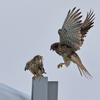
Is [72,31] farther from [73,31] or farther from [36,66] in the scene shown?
[36,66]

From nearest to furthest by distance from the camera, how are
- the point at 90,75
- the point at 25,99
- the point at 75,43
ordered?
the point at 25,99 < the point at 90,75 < the point at 75,43

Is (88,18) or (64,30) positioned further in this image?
(88,18)

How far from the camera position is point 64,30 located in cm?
645

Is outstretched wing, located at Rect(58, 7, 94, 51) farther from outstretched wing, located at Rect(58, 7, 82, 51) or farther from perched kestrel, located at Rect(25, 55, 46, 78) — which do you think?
perched kestrel, located at Rect(25, 55, 46, 78)

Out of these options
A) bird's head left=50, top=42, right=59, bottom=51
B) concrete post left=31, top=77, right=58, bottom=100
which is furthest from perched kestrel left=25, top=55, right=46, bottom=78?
bird's head left=50, top=42, right=59, bottom=51

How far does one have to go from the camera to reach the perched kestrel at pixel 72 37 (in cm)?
640

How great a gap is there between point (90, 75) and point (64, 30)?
3.03ft

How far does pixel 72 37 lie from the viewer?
665 centimetres

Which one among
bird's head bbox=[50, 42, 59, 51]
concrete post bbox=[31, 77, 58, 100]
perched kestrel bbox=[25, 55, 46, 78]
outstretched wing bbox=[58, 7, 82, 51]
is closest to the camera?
concrete post bbox=[31, 77, 58, 100]

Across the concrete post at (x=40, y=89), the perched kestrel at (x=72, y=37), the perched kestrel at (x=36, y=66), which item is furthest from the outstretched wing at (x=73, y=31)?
the concrete post at (x=40, y=89)

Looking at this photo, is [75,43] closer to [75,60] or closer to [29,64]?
[75,60]

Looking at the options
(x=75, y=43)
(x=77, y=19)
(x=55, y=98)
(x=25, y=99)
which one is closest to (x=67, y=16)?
(x=77, y=19)

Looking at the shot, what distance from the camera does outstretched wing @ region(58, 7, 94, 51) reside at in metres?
6.38

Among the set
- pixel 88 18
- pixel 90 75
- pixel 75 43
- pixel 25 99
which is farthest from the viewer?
pixel 88 18
